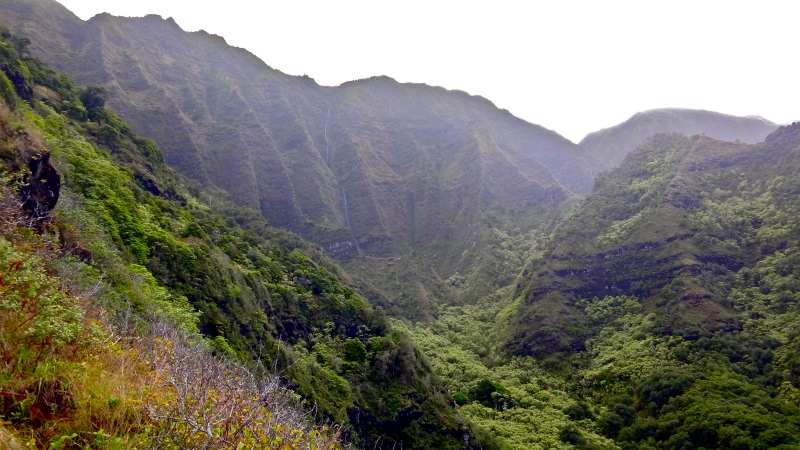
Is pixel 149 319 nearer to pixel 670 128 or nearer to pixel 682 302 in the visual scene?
pixel 682 302

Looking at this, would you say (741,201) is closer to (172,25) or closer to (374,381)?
(374,381)

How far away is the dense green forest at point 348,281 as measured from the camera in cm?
582

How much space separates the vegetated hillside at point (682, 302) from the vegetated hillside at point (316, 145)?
20814 mm

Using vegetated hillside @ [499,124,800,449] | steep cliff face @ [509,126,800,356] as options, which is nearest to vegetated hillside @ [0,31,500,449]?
vegetated hillside @ [499,124,800,449]

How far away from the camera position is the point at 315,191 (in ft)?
260

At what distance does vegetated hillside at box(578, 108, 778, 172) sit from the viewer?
402 feet

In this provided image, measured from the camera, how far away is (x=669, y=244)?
48344 millimetres

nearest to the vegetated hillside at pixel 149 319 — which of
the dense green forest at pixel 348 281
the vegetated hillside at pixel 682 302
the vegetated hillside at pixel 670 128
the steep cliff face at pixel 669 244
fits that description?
the dense green forest at pixel 348 281

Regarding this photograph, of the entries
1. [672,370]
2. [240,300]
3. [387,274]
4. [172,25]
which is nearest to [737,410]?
[672,370]

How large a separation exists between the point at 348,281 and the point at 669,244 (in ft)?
124

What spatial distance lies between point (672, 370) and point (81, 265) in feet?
130

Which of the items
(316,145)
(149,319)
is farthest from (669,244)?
(316,145)

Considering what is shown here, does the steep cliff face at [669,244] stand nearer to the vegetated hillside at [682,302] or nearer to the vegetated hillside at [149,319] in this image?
the vegetated hillside at [682,302]

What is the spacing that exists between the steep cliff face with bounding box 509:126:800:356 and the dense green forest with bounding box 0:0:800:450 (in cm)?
34
